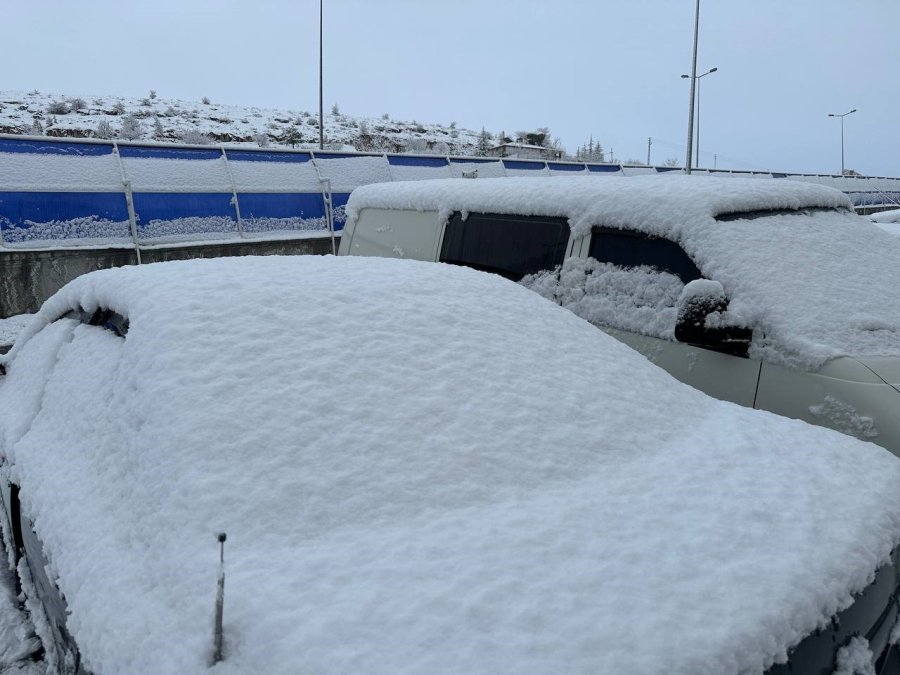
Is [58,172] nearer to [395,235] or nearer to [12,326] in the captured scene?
[12,326]

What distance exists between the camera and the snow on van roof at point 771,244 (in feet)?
10.3

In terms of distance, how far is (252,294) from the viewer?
92.0 inches

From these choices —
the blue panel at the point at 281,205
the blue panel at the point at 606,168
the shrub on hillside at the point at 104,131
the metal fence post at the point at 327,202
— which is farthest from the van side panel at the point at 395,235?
the shrub on hillside at the point at 104,131

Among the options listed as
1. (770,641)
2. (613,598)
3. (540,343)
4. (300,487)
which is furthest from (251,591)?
(540,343)

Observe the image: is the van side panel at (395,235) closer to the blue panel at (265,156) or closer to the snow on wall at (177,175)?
the snow on wall at (177,175)

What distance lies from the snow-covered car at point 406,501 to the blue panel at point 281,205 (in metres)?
10.6

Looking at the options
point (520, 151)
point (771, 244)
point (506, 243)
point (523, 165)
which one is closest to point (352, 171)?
point (523, 165)

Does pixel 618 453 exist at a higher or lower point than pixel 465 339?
lower

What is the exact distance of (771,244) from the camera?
11.7 feet

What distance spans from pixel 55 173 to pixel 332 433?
1085cm

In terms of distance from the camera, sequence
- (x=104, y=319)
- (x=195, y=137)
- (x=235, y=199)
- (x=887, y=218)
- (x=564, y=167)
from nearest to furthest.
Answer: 1. (x=104, y=319)
2. (x=887, y=218)
3. (x=235, y=199)
4. (x=564, y=167)
5. (x=195, y=137)

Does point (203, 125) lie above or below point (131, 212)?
above

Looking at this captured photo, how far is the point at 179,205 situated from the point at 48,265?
2500 millimetres

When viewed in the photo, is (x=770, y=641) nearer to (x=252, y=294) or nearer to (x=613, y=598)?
(x=613, y=598)
